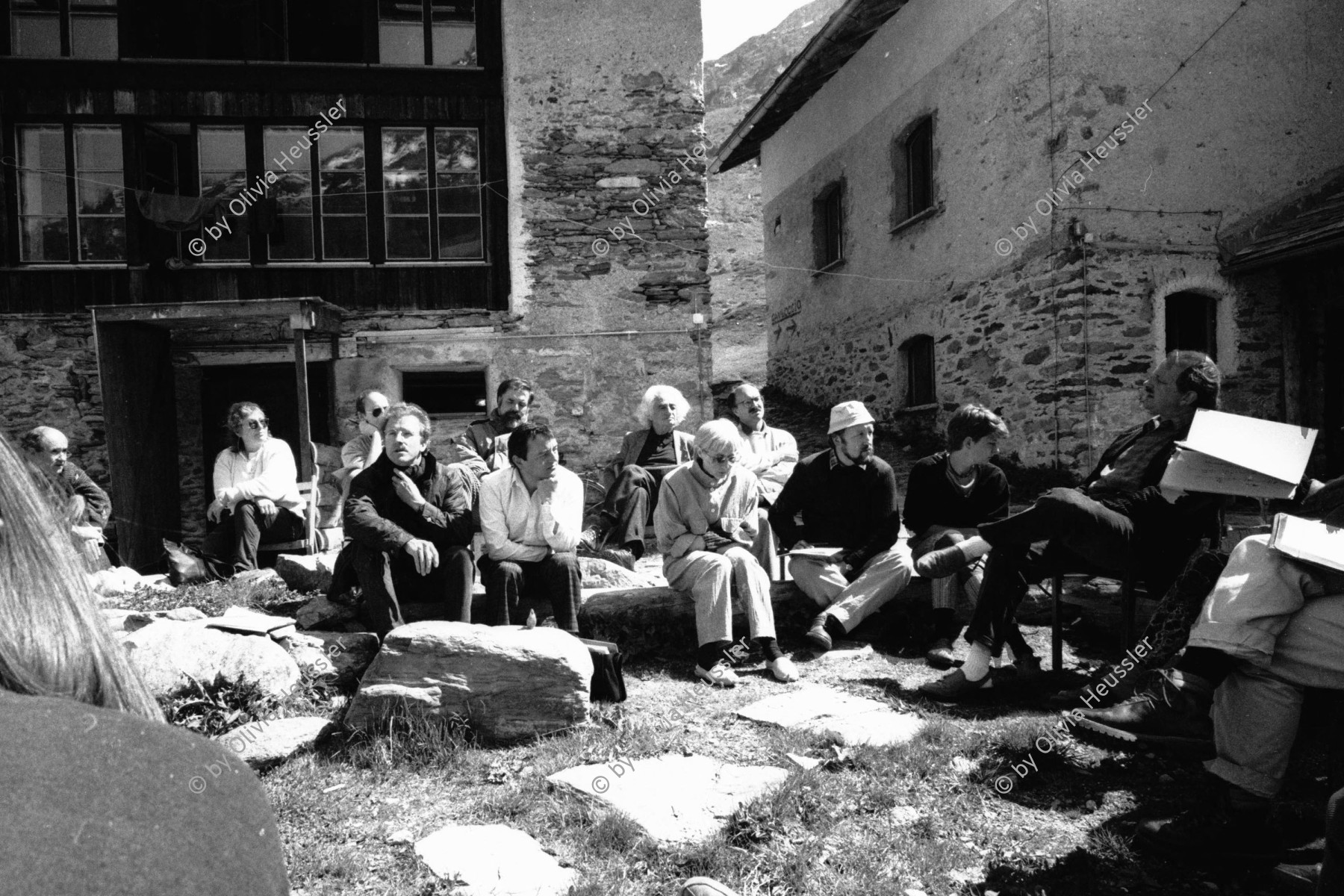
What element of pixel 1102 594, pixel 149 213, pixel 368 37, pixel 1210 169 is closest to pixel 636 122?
pixel 368 37

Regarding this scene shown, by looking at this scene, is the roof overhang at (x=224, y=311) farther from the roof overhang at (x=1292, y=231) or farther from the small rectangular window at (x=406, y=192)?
the roof overhang at (x=1292, y=231)

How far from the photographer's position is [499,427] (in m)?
7.53

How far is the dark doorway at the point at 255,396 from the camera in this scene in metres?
11.1

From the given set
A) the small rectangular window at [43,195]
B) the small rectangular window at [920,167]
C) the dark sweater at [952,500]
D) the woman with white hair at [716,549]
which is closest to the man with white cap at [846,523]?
the dark sweater at [952,500]

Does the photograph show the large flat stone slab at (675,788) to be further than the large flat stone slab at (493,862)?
Yes

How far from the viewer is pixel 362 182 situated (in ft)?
35.3

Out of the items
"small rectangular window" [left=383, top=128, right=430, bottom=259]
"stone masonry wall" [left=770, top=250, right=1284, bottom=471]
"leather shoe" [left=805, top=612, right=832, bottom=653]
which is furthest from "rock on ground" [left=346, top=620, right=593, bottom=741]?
"small rectangular window" [left=383, top=128, right=430, bottom=259]

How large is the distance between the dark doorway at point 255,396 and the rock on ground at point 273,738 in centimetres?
743

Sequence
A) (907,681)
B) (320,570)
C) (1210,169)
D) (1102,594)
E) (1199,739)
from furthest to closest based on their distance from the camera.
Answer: (1210,169)
(320,570)
(1102,594)
(907,681)
(1199,739)

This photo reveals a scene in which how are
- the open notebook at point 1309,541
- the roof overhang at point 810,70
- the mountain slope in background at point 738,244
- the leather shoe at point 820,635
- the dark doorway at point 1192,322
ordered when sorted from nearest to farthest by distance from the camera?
the open notebook at point 1309,541 → the leather shoe at point 820,635 → the dark doorway at point 1192,322 → the roof overhang at point 810,70 → the mountain slope in background at point 738,244

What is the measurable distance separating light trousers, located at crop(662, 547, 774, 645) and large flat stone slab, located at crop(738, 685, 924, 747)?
509 mm

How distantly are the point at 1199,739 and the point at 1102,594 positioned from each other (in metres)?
2.76

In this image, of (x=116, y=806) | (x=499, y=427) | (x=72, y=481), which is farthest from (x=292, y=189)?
(x=116, y=806)

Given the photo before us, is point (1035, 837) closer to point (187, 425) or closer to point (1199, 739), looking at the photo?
point (1199, 739)
